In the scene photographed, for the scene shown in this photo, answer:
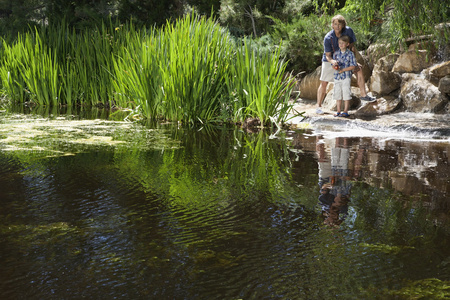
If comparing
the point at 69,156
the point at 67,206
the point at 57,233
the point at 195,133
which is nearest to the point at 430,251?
the point at 57,233

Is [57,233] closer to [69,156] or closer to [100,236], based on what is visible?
[100,236]

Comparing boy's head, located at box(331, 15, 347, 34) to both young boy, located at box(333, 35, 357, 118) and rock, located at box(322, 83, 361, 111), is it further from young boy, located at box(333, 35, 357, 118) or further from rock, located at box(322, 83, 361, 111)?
rock, located at box(322, 83, 361, 111)

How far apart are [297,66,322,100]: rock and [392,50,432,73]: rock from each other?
1419 millimetres

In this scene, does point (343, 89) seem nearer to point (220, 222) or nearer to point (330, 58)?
point (330, 58)

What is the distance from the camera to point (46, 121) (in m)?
6.05

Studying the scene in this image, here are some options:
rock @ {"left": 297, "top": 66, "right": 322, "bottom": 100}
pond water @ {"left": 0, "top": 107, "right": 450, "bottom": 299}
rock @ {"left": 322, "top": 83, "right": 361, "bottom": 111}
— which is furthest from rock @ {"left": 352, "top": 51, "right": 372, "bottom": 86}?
pond water @ {"left": 0, "top": 107, "right": 450, "bottom": 299}

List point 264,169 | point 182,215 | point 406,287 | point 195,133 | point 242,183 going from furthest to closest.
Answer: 1. point 195,133
2. point 264,169
3. point 242,183
4. point 182,215
5. point 406,287

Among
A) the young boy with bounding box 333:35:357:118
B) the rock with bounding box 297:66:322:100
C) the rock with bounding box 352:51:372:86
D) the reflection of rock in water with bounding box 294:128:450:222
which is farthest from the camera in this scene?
the rock with bounding box 297:66:322:100

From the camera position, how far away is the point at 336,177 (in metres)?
3.43

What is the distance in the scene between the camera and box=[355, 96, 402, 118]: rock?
24.3ft

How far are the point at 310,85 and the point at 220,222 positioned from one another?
6697 mm

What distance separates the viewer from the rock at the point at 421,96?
7148 mm

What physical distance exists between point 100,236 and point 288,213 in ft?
3.06

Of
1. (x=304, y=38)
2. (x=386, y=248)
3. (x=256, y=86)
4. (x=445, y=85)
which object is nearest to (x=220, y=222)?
(x=386, y=248)
